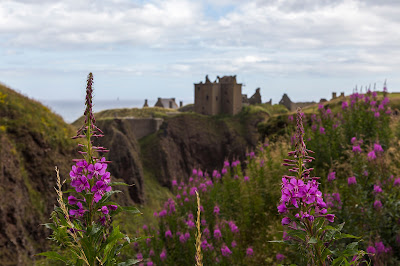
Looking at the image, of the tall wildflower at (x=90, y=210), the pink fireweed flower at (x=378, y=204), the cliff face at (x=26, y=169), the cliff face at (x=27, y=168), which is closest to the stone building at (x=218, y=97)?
the cliff face at (x=27, y=168)

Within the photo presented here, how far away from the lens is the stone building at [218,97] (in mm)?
79750

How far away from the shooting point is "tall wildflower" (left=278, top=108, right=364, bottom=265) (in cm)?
255

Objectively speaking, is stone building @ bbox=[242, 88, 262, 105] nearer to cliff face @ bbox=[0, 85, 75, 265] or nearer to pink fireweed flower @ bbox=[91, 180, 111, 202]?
cliff face @ bbox=[0, 85, 75, 265]

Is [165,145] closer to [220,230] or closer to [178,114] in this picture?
[178,114]

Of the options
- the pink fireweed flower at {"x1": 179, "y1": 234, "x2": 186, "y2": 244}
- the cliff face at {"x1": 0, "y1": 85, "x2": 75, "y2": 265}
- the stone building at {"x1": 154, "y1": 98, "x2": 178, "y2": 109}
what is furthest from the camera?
the stone building at {"x1": 154, "y1": 98, "x2": 178, "y2": 109}

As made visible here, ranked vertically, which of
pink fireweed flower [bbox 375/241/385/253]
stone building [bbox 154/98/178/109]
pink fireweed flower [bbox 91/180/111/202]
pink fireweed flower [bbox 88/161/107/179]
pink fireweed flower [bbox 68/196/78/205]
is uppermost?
stone building [bbox 154/98/178/109]

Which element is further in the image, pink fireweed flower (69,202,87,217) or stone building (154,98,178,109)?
stone building (154,98,178,109)

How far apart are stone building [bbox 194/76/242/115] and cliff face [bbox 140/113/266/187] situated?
2.34 metres

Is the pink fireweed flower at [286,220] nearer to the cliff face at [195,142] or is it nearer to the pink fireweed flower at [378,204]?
the pink fireweed flower at [378,204]

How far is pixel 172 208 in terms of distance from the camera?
11.4 meters

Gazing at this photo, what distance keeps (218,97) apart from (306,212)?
79141 millimetres

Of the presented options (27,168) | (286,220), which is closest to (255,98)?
(27,168)

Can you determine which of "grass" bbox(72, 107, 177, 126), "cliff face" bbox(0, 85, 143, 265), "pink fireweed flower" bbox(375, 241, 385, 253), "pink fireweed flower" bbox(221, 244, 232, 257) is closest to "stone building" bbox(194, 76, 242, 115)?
"grass" bbox(72, 107, 177, 126)

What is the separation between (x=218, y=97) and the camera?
81.2 metres
